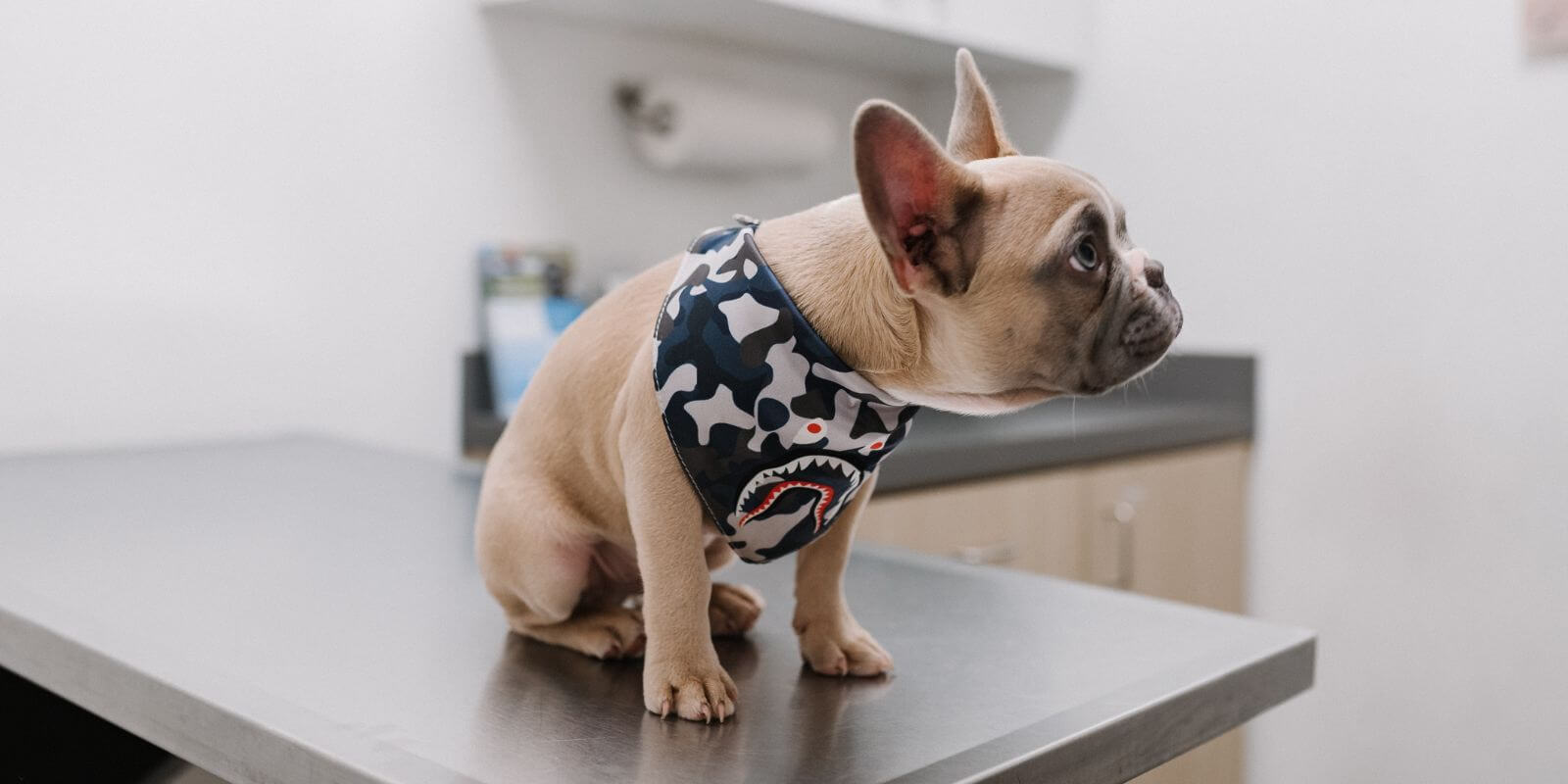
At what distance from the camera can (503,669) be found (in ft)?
2.60

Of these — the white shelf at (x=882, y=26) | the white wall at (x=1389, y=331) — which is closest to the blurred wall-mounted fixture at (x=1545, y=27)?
the white wall at (x=1389, y=331)

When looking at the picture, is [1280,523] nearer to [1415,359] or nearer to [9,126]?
[1415,359]

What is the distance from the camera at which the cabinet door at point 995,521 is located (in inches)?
69.2

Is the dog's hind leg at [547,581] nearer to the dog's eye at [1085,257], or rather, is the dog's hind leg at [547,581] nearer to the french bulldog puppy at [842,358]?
the french bulldog puppy at [842,358]

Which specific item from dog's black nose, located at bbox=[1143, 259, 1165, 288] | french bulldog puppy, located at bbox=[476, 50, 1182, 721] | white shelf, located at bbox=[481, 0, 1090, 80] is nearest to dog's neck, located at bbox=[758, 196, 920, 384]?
french bulldog puppy, located at bbox=[476, 50, 1182, 721]

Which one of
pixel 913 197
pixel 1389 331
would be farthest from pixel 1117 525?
pixel 913 197

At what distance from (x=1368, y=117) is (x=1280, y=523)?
765mm

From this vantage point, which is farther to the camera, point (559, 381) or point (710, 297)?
point (559, 381)

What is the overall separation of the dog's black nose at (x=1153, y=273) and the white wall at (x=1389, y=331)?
70.1 inches

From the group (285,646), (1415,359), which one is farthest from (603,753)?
(1415,359)

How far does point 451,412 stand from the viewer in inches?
77.5

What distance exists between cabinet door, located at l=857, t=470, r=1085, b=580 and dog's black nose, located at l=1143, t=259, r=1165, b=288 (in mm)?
1028

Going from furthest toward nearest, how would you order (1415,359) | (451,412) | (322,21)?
(1415,359) < (451,412) < (322,21)

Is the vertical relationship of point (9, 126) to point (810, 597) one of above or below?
above
